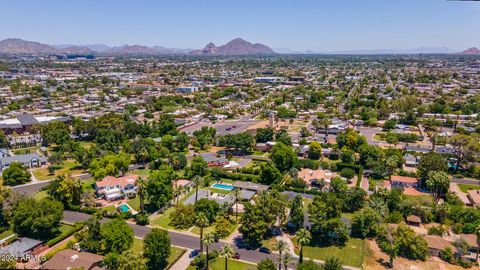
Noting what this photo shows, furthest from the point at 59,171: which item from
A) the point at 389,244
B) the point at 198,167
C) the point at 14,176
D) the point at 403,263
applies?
the point at 403,263

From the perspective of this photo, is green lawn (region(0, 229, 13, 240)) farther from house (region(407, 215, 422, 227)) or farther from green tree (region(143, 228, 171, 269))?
house (region(407, 215, 422, 227))

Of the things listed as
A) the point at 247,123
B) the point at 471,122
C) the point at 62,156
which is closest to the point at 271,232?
the point at 62,156

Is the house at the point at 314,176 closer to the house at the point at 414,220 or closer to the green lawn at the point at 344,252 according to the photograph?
the house at the point at 414,220

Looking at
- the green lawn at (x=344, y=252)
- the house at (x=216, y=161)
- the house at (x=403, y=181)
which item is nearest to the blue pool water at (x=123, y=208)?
the house at (x=216, y=161)

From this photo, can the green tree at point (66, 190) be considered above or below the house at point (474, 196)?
above

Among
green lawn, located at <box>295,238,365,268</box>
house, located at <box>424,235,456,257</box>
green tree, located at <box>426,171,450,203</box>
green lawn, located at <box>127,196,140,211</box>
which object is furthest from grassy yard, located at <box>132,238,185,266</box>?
green tree, located at <box>426,171,450,203</box>

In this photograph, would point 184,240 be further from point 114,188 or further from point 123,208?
point 114,188

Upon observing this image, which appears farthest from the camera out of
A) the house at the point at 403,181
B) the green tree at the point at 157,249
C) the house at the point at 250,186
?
Result: the house at the point at 403,181
